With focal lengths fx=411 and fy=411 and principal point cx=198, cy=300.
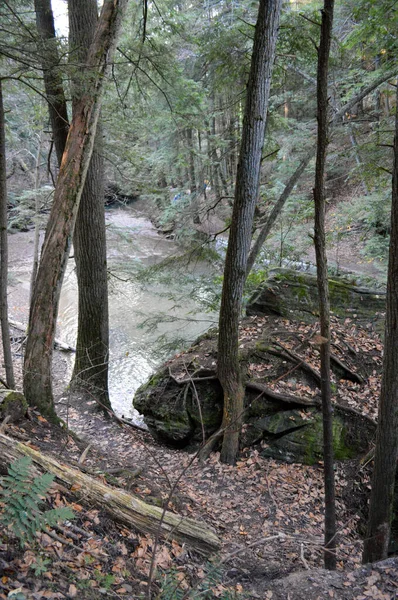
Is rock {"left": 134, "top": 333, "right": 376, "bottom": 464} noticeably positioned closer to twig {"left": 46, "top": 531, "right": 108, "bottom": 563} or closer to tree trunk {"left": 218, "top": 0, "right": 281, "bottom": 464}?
tree trunk {"left": 218, "top": 0, "right": 281, "bottom": 464}

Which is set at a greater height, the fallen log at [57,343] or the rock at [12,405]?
the rock at [12,405]

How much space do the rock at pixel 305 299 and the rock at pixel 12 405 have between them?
540 cm

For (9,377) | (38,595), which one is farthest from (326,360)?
(9,377)

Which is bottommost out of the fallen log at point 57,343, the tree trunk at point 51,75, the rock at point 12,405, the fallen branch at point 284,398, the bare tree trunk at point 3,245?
the fallen log at point 57,343

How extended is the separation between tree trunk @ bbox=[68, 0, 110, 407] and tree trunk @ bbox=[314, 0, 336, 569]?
4072 mm

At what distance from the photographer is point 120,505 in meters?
3.67

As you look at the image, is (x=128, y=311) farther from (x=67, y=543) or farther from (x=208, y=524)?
(x=67, y=543)

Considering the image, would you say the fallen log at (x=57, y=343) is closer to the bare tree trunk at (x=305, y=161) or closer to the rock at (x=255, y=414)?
the rock at (x=255, y=414)

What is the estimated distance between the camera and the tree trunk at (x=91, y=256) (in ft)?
22.6

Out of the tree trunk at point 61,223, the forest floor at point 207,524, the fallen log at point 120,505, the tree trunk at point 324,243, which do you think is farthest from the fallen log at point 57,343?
the tree trunk at point 324,243

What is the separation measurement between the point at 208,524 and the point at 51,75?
6.39m

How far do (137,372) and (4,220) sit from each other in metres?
7.29

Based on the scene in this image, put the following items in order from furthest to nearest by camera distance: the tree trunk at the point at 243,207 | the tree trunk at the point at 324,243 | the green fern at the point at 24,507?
the tree trunk at the point at 243,207
the tree trunk at the point at 324,243
the green fern at the point at 24,507

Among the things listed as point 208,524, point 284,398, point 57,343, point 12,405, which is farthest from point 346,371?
point 57,343
